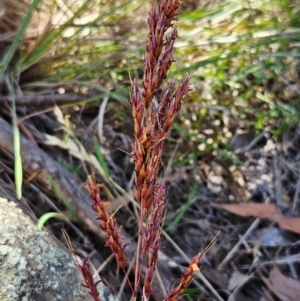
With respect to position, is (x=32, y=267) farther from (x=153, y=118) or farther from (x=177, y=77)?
(x=177, y=77)

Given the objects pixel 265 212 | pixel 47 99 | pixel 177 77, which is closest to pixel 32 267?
pixel 47 99

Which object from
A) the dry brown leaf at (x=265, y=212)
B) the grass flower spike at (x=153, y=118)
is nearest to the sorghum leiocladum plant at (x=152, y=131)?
the grass flower spike at (x=153, y=118)

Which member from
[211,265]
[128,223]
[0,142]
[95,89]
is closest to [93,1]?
[95,89]

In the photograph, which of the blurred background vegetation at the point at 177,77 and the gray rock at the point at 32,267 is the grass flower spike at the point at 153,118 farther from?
the blurred background vegetation at the point at 177,77

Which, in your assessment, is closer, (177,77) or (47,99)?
(47,99)

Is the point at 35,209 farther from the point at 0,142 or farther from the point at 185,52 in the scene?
the point at 185,52

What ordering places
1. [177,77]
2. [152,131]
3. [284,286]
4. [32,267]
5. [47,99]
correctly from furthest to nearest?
[177,77]
[47,99]
[284,286]
[32,267]
[152,131]
